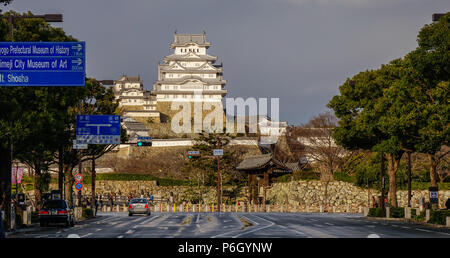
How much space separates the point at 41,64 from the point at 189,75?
109583 millimetres

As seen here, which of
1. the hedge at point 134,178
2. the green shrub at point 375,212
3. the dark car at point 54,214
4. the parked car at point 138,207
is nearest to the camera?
the dark car at point 54,214

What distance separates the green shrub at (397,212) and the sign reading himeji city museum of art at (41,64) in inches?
1023

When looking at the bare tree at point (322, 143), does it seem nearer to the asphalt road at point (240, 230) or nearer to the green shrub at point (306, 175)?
the green shrub at point (306, 175)

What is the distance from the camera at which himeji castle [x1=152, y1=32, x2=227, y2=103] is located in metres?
136

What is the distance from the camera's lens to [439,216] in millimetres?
35625

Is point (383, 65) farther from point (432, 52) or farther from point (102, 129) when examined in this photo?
point (102, 129)

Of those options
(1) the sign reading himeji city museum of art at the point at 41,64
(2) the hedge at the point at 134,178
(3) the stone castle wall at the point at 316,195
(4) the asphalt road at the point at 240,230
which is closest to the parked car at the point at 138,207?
(4) the asphalt road at the point at 240,230

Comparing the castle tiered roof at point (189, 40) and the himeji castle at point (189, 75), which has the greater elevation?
the castle tiered roof at point (189, 40)

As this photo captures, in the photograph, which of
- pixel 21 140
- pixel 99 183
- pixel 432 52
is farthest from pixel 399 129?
pixel 99 183

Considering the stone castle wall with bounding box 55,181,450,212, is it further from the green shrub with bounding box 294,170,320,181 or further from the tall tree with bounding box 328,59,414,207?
the tall tree with bounding box 328,59,414,207

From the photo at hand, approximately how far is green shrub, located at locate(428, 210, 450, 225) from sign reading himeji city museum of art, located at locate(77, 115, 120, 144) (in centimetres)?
2206

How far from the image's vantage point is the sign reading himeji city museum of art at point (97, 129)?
45.3 m

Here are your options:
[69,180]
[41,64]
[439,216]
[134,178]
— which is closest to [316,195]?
[134,178]

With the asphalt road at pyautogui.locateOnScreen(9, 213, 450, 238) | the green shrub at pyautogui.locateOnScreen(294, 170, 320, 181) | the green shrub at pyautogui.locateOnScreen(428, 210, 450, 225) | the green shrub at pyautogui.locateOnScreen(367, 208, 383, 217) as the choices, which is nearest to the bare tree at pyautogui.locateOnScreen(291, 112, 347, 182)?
the green shrub at pyautogui.locateOnScreen(294, 170, 320, 181)
